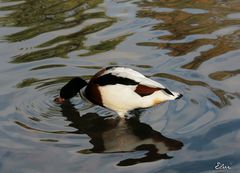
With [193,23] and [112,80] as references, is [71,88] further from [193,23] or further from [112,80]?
[193,23]

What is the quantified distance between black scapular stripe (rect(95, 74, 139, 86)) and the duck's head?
2.45 ft

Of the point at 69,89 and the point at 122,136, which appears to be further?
the point at 69,89

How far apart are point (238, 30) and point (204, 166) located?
5.02 metres

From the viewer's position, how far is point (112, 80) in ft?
22.6

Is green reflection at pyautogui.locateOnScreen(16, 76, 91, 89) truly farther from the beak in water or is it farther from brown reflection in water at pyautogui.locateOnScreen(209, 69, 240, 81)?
brown reflection in water at pyautogui.locateOnScreen(209, 69, 240, 81)

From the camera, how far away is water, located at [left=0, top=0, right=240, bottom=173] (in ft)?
20.1

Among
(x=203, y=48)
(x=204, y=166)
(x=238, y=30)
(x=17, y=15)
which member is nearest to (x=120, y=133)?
(x=204, y=166)

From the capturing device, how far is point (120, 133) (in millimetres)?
6797

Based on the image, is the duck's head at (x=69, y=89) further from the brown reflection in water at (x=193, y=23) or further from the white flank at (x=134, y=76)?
the brown reflection in water at (x=193, y=23)

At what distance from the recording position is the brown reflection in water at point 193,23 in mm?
9445

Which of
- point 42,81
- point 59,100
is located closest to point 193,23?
point 42,81

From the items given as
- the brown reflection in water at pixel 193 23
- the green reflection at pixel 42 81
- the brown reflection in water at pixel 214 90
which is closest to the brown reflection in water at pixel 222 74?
the brown reflection in water at pixel 214 90

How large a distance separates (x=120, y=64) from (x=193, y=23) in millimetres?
2485

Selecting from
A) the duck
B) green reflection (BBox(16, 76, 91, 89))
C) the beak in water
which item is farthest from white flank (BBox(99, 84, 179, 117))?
green reflection (BBox(16, 76, 91, 89))
